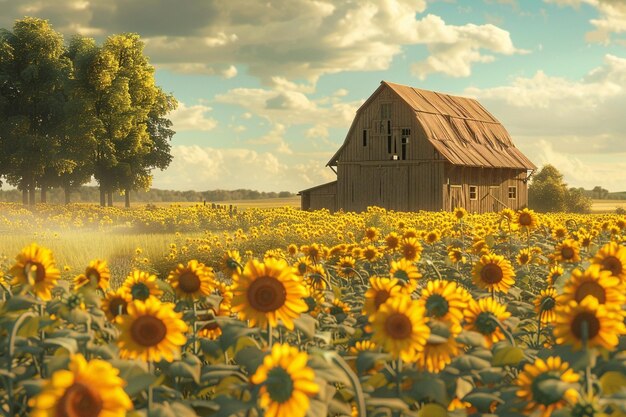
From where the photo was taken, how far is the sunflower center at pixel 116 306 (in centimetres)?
393

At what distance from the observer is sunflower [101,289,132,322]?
392cm

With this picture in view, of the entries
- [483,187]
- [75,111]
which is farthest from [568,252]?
[75,111]

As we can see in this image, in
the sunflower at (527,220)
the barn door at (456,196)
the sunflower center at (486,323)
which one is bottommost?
the sunflower center at (486,323)

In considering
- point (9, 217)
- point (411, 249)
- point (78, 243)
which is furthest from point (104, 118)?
point (411, 249)

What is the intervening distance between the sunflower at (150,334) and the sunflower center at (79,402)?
769 millimetres

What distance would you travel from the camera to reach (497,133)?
42562 millimetres

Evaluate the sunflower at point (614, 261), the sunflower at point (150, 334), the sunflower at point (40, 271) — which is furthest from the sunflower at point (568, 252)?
the sunflower at point (150, 334)

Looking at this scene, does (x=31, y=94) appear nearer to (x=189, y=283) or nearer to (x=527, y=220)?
(x=527, y=220)

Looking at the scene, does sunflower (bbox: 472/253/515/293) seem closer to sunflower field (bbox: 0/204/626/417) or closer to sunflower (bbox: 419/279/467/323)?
sunflower field (bbox: 0/204/626/417)

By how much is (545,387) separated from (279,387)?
0.96m

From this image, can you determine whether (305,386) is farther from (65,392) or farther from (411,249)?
(411,249)

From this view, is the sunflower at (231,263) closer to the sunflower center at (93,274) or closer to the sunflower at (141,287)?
the sunflower at (141,287)

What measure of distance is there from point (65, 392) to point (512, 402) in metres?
1.70

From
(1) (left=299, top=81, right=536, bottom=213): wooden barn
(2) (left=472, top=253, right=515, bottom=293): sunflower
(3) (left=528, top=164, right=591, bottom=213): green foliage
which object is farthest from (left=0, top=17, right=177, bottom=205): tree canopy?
(2) (left=472, top=253, right=515, bottom=293): sunflower
